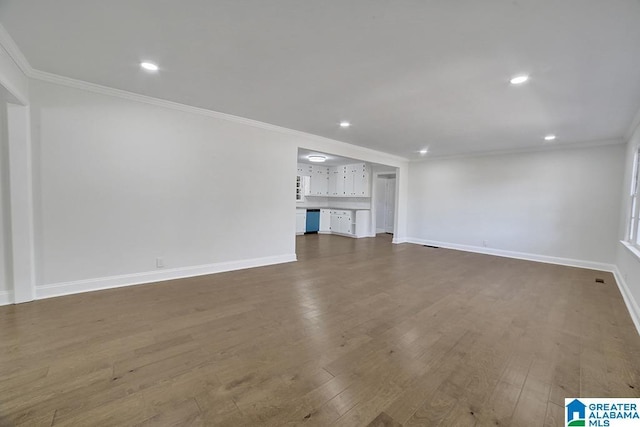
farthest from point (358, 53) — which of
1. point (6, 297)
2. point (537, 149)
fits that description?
point (537, 149)

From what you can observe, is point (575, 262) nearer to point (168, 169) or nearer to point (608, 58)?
point (608, 58)

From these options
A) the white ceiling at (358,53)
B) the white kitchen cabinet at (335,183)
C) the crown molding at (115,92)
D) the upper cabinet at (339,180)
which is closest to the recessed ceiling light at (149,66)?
the white ceiling at (358,53)

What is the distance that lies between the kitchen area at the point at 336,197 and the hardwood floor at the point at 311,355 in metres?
5.29

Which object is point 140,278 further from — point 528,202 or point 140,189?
point 528,202

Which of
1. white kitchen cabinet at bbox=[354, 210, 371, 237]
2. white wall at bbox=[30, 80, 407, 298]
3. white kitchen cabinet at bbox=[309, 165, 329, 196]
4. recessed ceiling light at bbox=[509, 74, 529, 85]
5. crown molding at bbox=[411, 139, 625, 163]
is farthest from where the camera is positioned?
white kitchen cabinet at bbox=[309, 165, 329, 196]

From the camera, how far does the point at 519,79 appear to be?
2.72 meters

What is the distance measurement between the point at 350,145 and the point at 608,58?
4358 mm

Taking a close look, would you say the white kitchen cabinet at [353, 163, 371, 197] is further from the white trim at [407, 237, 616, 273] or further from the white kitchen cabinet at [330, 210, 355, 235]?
the white trim at [407, 237, 616, 273]

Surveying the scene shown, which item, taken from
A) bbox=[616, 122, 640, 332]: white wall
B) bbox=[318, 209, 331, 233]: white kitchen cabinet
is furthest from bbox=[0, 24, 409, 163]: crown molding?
bbox=[616, 122, 640, 332]: white wall

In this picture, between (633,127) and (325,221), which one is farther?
(325,221)

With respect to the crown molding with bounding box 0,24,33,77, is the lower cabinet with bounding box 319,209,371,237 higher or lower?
lower

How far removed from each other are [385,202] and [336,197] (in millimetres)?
1869

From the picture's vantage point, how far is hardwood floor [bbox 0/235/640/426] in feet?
5.07

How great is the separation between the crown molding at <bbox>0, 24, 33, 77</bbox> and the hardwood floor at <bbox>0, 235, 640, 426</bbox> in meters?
2.54
